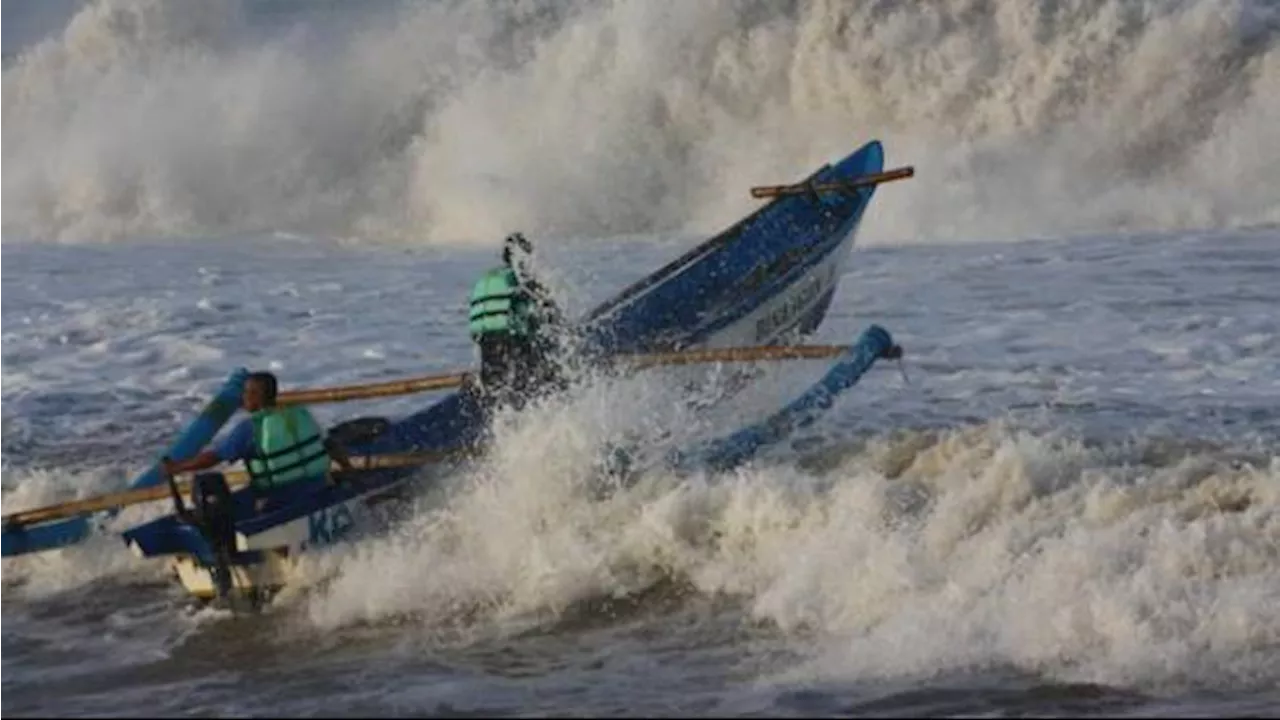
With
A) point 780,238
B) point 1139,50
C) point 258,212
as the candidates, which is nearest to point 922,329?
point 780,238

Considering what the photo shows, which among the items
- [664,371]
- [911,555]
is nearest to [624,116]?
[664,371]

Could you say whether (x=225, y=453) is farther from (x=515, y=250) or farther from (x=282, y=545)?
(x=515, y=250)

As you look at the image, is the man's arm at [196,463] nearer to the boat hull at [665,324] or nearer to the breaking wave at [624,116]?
the boat hull at [665,324]

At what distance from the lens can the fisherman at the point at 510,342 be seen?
11.4 metres

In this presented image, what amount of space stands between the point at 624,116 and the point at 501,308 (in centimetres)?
1702

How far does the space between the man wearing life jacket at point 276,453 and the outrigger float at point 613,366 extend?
0.33ft

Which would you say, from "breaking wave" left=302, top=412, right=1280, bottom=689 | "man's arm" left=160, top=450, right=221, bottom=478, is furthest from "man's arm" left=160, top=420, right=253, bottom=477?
"breaking wave" left=302, top=412, right=1280, bottom=689

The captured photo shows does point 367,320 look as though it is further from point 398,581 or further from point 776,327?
point 398,581

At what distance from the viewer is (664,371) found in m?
12.1

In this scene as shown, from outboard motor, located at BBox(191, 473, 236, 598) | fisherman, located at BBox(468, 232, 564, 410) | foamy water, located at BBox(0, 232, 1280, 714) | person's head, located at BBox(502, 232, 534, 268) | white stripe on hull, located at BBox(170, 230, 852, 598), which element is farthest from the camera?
person's head, located at BBox(502, 232, 534, 268)

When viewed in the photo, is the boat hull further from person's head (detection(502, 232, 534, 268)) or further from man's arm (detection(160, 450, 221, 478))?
person's head (detection(502, 232, 534, 268))

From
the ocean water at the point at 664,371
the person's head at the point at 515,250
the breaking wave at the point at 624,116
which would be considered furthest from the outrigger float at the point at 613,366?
the breaking wave at the point at 624,116

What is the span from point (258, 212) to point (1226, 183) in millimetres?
13448

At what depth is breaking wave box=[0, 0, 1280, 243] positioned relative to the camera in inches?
965
